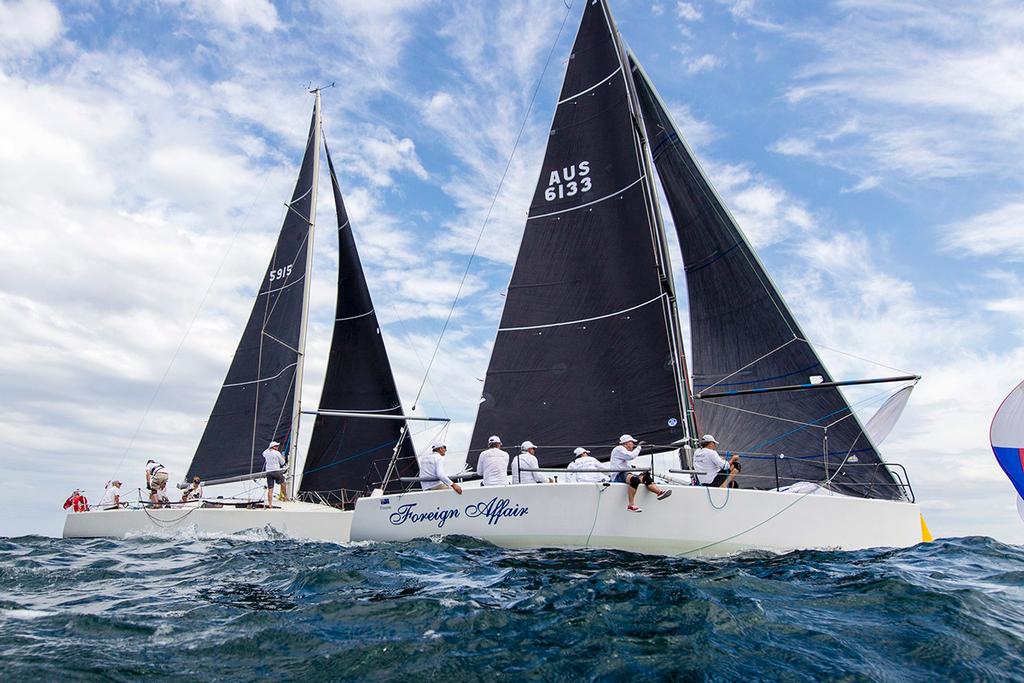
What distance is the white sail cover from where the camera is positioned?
41.2 ft

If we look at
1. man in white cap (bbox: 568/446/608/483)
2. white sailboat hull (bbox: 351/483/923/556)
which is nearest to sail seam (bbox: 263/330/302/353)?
man in white cap (bbox: 568/446/608/483)

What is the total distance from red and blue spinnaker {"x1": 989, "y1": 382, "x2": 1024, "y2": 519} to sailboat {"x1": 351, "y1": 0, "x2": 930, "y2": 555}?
4.60 ft

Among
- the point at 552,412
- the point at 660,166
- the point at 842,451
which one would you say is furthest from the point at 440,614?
the point at 660,166

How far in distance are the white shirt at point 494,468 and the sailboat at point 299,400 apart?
7517 millimetres

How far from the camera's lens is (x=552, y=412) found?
13578mm

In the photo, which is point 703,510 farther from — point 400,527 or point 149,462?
point 149,462

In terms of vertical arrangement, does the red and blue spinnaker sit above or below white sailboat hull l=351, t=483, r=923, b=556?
above

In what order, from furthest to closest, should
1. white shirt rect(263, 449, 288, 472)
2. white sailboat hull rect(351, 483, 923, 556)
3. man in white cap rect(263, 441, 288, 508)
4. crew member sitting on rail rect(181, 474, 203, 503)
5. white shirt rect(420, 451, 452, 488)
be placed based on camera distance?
1. crew member sitting on rail rect(181, 474, 203, 503)
2. white shirt rect(263, 449, 288, 472)
3. man in white cap rect(263, 441, 288, 508)
4. white shirt rect(420, 451, 452, 488)
5. white sailboat hull rect(351, 483, 923, 556)

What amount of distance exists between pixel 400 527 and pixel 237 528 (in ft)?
20.4

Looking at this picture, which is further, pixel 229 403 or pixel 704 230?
pixel 229 403

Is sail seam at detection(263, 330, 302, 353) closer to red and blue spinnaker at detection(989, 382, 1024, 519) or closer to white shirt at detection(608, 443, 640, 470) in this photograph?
white shirt at detection(608, 443, 640, 470)

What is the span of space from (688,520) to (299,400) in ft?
45.2

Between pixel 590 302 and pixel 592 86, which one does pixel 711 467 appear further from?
pixel 592 86

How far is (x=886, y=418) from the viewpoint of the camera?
12.8m
